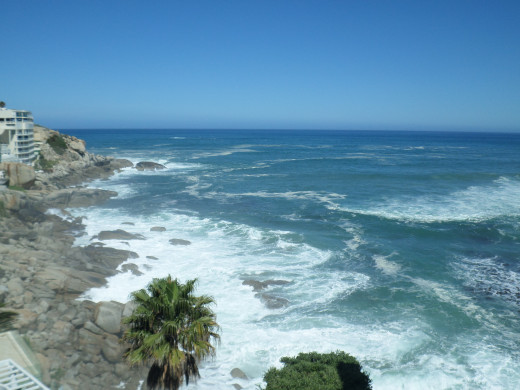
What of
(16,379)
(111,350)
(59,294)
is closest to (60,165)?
(59,294)

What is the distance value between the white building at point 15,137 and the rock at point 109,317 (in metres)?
43.1

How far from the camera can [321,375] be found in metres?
15.4

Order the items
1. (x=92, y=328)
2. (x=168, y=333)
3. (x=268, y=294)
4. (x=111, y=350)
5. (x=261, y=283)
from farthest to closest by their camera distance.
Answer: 1. (x=261, y=283)
2. (x=268, y=294)
3. (x=92, y=328)
4. (x=111, y=350)
5. (x=168, y=333)

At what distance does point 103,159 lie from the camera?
82.6 m

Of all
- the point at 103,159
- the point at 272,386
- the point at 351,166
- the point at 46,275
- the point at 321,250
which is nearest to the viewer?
the point at 272,386

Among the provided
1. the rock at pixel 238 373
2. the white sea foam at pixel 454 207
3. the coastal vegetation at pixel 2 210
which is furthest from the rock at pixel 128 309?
the white sea foam at pixel 454 207

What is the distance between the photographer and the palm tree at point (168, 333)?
495 inches

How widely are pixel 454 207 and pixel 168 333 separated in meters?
47.4

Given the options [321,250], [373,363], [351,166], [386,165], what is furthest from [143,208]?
[386,165]

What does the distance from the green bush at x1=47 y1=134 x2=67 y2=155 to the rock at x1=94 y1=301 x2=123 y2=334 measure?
58.1m

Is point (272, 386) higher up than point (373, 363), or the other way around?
point (272, 386)

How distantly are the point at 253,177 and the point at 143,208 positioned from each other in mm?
30299

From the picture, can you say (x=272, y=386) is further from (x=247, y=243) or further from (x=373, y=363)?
(x=247, y=243)

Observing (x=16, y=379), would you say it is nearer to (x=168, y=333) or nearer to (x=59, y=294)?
(x=168, y=333)
